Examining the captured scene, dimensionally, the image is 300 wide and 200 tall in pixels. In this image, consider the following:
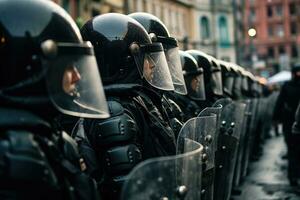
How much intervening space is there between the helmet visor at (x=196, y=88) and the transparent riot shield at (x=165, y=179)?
4.00 meters

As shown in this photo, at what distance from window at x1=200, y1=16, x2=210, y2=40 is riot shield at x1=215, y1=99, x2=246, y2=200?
146 feet

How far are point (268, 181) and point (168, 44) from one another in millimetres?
4948

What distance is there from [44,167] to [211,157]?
1817 millimetres

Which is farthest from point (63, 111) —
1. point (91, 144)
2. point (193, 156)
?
point (91, 144)

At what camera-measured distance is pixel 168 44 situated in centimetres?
550

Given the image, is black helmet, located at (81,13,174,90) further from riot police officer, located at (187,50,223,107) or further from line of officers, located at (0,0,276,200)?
riot police officer, located at (187,50,223,107)

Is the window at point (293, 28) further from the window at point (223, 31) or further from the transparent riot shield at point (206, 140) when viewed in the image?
the transparent riot shield at point (206, 140)

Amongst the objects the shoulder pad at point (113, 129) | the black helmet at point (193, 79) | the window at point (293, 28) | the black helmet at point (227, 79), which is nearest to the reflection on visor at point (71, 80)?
the shoulder pad at point (113, 129)

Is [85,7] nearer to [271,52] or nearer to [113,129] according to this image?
[113,129]

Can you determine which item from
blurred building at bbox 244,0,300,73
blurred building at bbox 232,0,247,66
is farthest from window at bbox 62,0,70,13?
A: blurred building at bbox 244,0,300,73

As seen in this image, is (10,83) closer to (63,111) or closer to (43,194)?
(63,111)

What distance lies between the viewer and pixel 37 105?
8.52 ft

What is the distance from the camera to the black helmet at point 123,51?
167 inches

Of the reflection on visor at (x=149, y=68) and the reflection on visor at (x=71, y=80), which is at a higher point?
the reflection on visor at (x=71, y=80)
